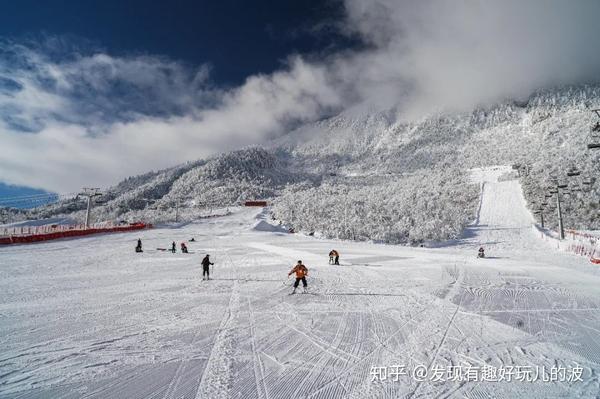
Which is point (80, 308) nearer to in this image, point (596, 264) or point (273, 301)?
point (273, 301)

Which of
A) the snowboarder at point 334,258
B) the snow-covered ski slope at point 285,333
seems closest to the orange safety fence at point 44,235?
the snow-covered ski slope at point 285,333

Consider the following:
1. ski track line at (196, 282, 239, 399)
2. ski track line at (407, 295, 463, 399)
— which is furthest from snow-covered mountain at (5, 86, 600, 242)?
ski track line at (196, 282, 239, 399)

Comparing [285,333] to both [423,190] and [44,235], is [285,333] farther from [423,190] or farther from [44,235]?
[423,190]

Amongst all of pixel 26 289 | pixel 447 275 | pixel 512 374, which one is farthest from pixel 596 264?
pixel 26 289

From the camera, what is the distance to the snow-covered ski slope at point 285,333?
18.2 ft

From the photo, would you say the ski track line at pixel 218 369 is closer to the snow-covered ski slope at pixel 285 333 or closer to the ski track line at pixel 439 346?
the snow-covered ski slope at pixel 285 333

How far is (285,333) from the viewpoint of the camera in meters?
8.24

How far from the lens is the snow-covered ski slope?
5.54 meters

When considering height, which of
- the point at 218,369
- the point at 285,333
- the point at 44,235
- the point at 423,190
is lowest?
the point at 285,333

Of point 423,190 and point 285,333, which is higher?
point 423,190

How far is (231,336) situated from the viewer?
7832 mm

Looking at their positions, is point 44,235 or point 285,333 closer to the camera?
point 285,333

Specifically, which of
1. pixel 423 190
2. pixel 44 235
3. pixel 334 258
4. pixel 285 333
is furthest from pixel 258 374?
pixel 423 190

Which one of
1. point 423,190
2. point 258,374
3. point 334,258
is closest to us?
point 258,374
